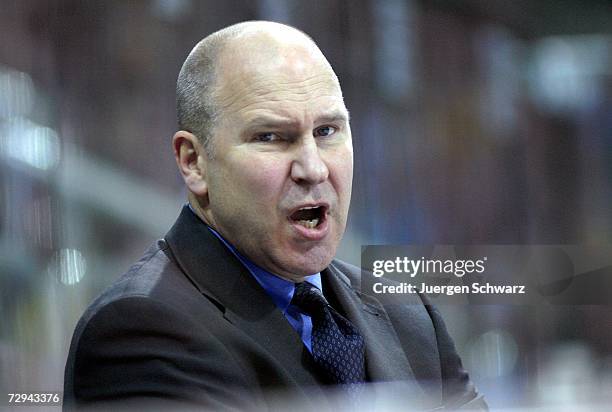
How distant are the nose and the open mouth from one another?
0.05 metres

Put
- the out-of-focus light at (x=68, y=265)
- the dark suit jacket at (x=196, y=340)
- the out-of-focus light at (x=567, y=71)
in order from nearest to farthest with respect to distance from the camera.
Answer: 1. the dark suit jacket at (x=196, y=340)
2. the out-of-focus light at (x=68, y=265)
3. the out-of-focus light at (x=567, y=71)

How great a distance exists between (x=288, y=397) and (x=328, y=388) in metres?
0.08

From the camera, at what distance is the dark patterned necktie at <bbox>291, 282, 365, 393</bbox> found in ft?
4.34

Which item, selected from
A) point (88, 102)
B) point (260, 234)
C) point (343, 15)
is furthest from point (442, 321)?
point (88, 102)

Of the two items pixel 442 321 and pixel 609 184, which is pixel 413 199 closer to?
pixel 442 321

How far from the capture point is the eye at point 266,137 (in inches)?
51.7

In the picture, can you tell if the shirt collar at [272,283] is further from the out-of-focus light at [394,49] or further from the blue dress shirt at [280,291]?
the out-of-focus light at [394,49]

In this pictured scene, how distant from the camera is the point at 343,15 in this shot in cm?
180

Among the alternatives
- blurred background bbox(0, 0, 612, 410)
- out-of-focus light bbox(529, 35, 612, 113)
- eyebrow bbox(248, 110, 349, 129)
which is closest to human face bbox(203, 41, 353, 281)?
eyebrow bbox(248, 110, 349, 129)

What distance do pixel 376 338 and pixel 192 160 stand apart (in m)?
0.47

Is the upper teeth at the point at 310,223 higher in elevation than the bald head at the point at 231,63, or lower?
lower

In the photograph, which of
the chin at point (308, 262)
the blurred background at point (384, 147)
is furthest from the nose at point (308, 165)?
the blurred background at point (384, 147)

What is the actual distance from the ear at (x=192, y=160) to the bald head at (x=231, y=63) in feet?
0.05

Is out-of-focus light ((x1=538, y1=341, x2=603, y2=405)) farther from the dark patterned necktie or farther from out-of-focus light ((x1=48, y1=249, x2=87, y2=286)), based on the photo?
out-of-focus light ((x1=48, y1=249, x2=87, y2=286))
